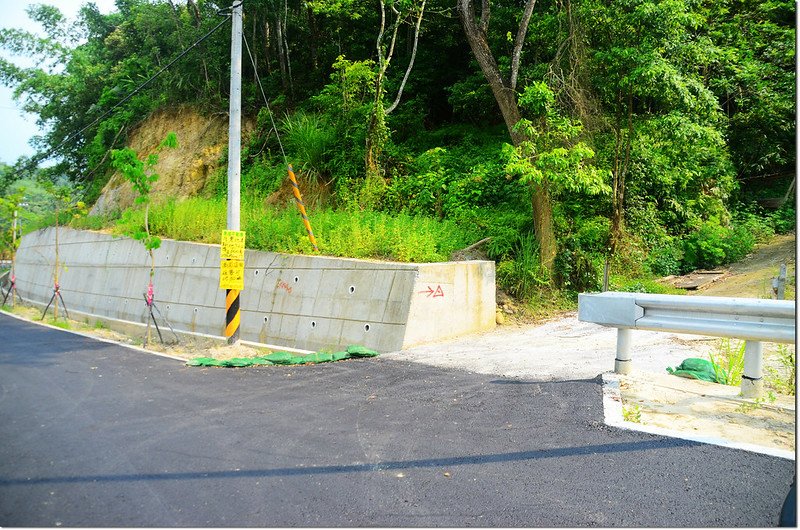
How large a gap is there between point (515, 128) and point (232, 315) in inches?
273

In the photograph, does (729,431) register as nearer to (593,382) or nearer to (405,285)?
(593,382)

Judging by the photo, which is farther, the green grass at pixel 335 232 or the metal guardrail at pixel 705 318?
the green grass at pixel 335 232

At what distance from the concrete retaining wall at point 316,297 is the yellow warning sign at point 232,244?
5.96 ft

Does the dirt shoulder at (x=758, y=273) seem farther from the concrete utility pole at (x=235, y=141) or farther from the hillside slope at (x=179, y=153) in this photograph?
the hillside slope at (x=179, y=153)

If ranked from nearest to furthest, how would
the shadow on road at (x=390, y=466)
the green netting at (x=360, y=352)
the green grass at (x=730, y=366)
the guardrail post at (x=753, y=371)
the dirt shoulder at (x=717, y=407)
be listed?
Answer: 1. the shadow on road at (x=390, y=466)
2. the dirt shoulder at (x=717, y=407)
3. the guardrail post at (x=753, y=371)
4. the green grass at (x=730, y=366)
5. the green netting at (x=360, y=352)

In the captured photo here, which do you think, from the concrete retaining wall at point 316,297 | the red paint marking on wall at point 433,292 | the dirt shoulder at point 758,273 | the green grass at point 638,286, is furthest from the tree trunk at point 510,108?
the red paint marking on wall at point 433,292

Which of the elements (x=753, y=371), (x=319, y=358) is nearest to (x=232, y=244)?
(x=319, y=358)

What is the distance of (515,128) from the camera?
12.2m

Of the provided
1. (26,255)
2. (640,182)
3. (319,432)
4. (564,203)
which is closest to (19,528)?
(319,432)

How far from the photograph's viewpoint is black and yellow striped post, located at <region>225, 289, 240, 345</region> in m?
10.5

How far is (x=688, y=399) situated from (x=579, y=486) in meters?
2.53

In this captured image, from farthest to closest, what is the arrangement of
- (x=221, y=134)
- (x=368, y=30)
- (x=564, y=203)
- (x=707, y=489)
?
(x=221, y=134) < (x=368, y=30) < (x=564, y=203) < (x=707, y=489)

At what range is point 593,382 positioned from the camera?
6488 mm

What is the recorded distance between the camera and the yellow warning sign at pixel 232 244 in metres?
10.4
